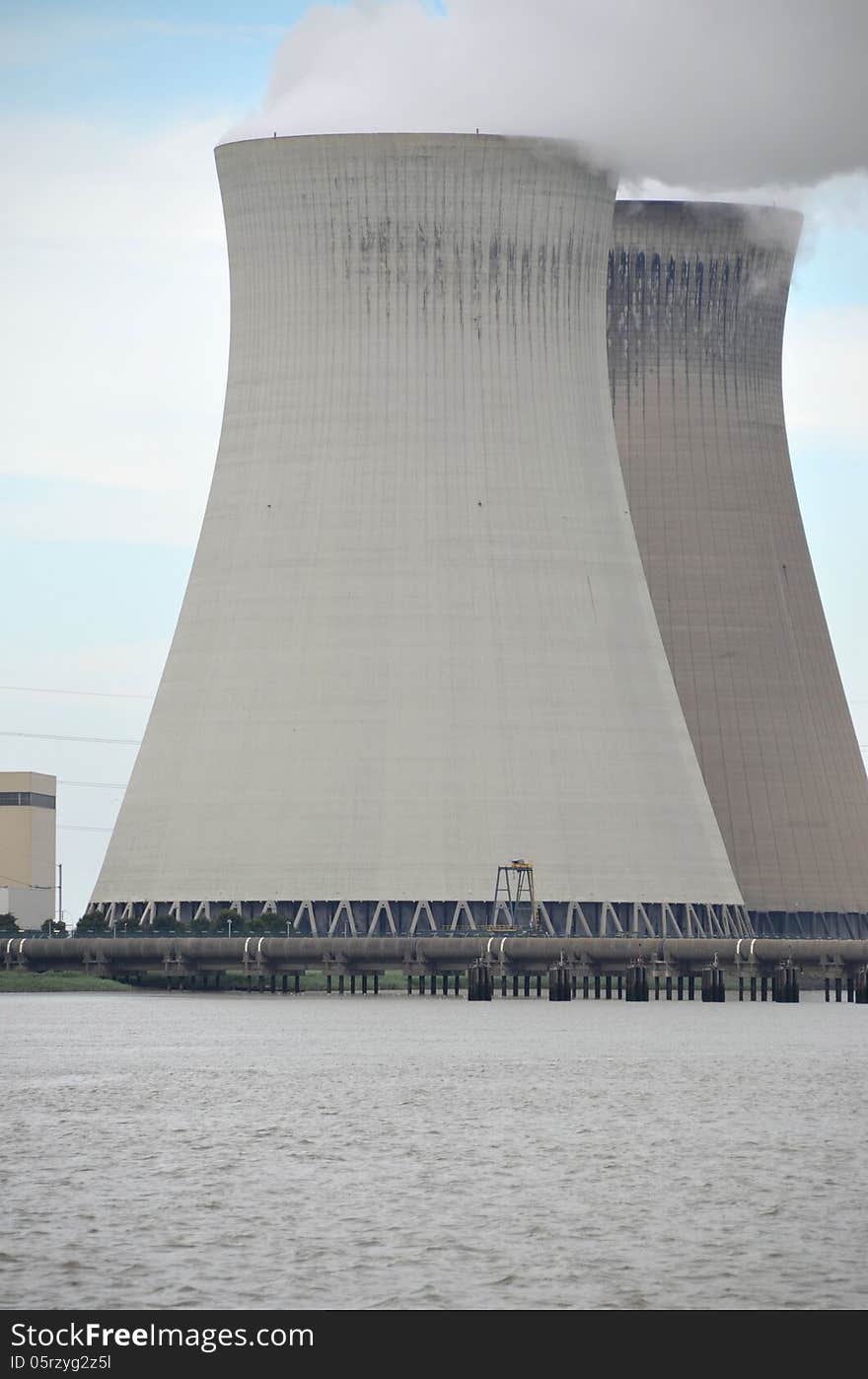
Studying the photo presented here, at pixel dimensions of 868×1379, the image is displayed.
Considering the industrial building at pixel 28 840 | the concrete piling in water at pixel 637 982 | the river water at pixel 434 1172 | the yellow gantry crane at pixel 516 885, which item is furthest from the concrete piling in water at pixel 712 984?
the industrial building at pixel 28 840

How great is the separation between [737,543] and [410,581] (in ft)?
62.1

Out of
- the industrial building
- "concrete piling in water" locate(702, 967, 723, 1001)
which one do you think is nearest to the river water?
"concrete piling in water" locate(702, 967, 723, 1001)

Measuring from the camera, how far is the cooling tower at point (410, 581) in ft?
249

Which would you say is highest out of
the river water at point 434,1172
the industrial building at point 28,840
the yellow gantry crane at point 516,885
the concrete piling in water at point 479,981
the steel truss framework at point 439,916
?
the industrial building at point 28,840

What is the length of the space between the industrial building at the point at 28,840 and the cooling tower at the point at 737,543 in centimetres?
2954

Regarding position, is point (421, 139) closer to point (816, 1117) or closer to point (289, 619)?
point (289, 619)

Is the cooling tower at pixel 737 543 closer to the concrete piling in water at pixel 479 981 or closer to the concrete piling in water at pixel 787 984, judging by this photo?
the concrete piling in water at pixel 787 984

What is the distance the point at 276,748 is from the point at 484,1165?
137 feet

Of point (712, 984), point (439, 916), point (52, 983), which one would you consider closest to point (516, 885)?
point (439, 916)

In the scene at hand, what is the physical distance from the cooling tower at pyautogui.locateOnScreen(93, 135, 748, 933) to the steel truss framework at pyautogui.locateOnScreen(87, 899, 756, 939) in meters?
0.13

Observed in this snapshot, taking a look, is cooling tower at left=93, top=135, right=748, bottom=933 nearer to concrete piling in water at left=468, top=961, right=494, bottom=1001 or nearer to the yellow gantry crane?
the yellow gantry crane

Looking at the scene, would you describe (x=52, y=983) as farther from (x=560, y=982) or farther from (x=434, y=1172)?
(x=434, y=1172)

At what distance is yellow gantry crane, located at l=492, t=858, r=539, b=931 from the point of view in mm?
75062
